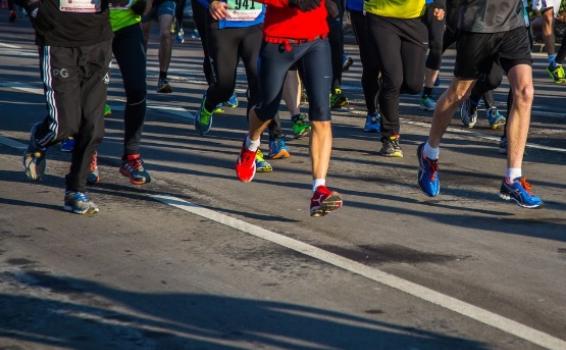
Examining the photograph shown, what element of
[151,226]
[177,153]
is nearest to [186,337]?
[151,226]

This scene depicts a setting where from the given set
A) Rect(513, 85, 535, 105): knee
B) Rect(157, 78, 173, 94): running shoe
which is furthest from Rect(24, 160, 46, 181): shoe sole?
Rect(157, 78, 173, 94): running shoe

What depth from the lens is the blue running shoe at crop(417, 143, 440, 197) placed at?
9016mm

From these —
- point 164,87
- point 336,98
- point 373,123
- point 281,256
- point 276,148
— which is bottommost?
point 164,87

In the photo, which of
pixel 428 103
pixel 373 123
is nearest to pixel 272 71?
pixel 373 123

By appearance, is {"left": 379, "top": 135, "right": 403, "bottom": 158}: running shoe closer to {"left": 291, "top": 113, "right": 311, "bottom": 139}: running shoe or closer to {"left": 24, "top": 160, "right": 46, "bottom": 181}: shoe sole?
{"left": 291, "top": 113, "right": 311, "bottom": 139}: running shoe

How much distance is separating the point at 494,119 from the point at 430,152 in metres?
3.64

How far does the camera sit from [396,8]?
10.6 metres

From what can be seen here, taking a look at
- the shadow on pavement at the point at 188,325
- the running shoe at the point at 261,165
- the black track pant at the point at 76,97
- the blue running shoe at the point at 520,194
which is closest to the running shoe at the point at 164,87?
the running shoe at the point at 261,165

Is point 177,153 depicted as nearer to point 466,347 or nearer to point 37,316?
point 37,316

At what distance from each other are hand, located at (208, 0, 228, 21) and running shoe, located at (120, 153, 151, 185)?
1187 mm

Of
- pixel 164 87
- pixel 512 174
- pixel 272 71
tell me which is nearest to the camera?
pixel 272 71

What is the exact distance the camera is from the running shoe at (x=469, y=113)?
12594mm

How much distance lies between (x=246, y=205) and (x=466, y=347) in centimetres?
326

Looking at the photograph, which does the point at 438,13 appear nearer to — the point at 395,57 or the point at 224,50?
the point at 395,57
